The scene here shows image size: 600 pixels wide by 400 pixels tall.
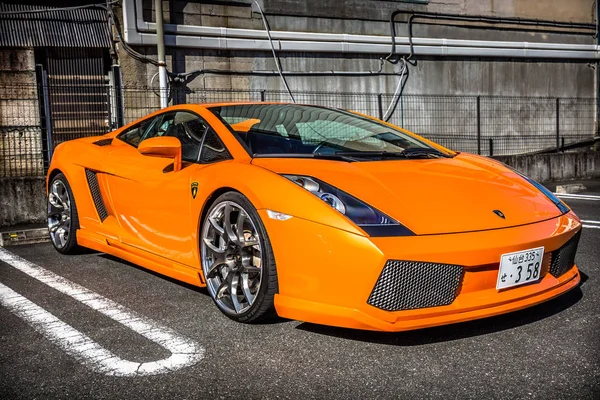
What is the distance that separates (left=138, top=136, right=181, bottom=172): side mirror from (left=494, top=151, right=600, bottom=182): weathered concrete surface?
8.95 metres

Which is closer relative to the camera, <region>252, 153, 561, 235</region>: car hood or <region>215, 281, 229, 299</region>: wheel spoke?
<region>252, 153, 561, 235</region>: car hood

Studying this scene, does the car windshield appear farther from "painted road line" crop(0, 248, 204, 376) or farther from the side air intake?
the side air intake

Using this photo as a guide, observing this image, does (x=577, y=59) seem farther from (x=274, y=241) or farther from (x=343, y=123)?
(x=274, y=241)

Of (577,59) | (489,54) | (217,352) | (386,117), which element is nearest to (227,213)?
(217,352)

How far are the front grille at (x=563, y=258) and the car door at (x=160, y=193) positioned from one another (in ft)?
5.80

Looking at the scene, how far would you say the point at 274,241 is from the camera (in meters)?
2.92

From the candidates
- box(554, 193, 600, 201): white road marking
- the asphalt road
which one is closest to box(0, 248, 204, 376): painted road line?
the asphalt road

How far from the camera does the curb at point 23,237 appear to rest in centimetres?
588

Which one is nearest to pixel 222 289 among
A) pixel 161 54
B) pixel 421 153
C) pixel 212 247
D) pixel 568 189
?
pixel 212 247

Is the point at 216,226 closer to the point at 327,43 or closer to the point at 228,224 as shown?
the point at 228,224

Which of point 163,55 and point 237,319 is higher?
point 163,55

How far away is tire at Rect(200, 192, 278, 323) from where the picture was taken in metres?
2.99

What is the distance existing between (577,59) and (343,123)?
43.8 feet

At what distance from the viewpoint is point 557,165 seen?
1237 cm
